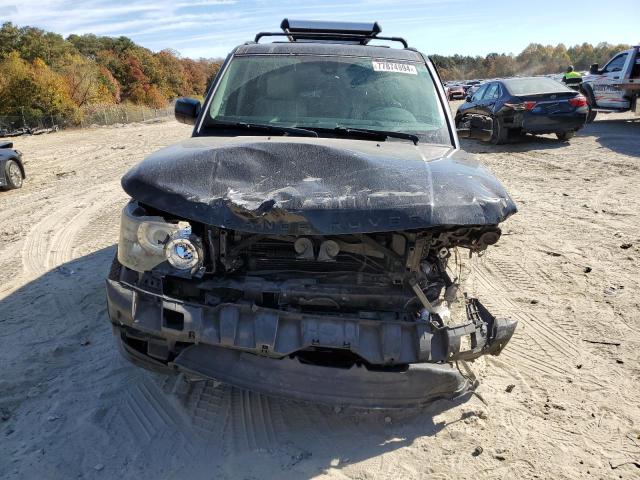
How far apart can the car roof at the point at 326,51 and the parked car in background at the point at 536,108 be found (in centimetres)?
784

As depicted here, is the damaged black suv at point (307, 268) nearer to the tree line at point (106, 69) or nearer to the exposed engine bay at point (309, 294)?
the exposed engine bay at point (309, 294)

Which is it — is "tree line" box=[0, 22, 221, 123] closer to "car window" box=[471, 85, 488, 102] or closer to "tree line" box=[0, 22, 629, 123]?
"tree line" box=[0, 22, 629, 123]

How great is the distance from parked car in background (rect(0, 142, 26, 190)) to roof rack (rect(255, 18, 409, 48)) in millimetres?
7150

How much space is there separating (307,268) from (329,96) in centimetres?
172

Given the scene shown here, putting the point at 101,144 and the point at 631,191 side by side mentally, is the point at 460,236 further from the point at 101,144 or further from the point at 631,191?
the point at 101,144

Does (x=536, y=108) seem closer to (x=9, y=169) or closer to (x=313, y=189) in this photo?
(x=313, y=189)

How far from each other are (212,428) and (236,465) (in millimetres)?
352

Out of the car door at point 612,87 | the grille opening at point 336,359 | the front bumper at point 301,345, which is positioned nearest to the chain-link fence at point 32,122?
the car door at point 612,87

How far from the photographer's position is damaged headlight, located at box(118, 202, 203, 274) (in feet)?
9.05

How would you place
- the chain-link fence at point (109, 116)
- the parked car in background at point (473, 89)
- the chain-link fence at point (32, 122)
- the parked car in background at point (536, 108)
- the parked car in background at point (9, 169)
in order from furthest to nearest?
1. the chain-link fence at point (109, 116)
2. the chain-link fence at point (32, 122)
3. the parked car in background at point (473, 89)
4. the parked car in background at point (536, 108)
5. the parked car in background at point (9, 169)

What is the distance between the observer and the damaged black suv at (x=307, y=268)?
2561 millimetres

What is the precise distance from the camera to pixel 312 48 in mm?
4473

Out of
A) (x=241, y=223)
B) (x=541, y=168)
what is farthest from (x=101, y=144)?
(x=241, y=223)

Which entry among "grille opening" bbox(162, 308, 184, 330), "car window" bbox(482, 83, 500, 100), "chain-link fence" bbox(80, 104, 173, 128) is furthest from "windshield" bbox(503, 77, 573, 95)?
"chain-link fence" bbox(80, 104, 173, 128)
